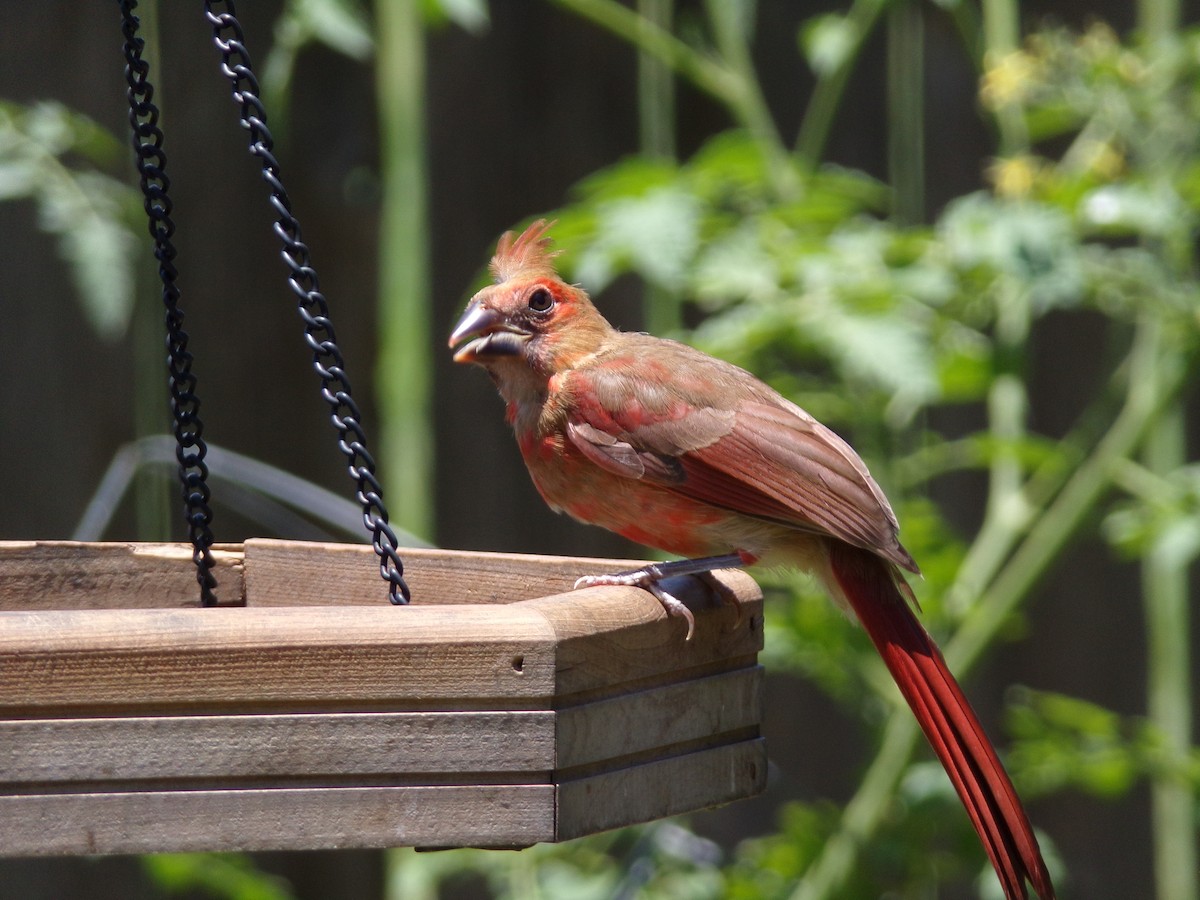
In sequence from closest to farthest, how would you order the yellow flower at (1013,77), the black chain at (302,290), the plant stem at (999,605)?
the black chain at (302,290), the yellow flower at (1013,77), the plant stem at (999,605)

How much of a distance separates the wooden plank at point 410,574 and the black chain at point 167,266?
103 mm

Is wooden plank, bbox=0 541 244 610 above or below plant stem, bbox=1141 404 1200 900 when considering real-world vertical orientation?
above

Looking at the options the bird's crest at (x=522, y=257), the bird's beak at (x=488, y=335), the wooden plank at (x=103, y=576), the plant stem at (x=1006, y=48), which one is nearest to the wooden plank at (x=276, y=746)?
the wooden plank at (x=103, y=576)

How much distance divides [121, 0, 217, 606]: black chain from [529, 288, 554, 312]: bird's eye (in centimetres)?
67

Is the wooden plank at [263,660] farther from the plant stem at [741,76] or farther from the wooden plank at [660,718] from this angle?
the plant stem at [741,76]

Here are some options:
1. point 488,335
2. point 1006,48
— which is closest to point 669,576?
point 488,335

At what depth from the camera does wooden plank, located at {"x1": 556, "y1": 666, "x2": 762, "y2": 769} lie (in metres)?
1.57

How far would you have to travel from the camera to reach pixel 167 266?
2.04m

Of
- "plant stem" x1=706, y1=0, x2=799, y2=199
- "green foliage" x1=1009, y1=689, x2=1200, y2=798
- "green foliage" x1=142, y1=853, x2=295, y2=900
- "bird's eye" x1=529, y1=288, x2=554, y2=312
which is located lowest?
"green foliage" x1=142, y1=853, x2=295, y2=900

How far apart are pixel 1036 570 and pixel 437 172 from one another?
1744 mm

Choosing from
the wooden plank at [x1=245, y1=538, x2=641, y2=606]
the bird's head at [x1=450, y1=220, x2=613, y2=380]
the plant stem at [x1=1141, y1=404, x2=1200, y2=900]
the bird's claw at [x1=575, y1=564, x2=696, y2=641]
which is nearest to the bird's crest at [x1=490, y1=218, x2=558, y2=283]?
the bird's head at [x1=450, y1=220, x2=613, y2=380]

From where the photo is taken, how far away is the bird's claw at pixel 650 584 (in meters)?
1.80

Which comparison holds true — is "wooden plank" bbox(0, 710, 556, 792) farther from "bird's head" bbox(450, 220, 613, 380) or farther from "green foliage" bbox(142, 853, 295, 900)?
"green foliage" bbox(142, 853, 295, 900)

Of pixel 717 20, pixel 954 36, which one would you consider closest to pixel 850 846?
pixel 717 20
